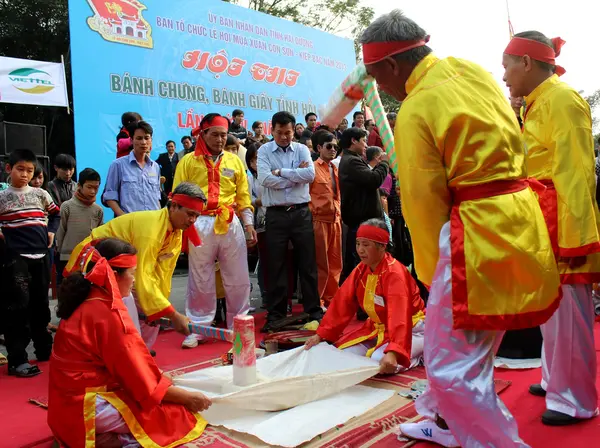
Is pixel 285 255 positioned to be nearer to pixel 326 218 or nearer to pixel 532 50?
→ pixel 326 218

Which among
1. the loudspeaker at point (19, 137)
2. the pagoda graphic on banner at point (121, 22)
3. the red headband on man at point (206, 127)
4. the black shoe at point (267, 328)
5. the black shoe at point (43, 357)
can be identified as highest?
the pagoda graphic on banner at point (121, 22)

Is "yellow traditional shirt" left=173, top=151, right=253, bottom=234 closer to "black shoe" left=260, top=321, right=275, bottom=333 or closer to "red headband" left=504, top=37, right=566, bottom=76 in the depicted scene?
"black shoe" left=260, top=321, right=275, bottom=333

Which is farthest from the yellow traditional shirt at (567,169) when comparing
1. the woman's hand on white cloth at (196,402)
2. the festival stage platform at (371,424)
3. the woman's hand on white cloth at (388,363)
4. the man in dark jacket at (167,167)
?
the man in dark jacket at (167,167)

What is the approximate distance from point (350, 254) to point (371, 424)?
2.85 metres

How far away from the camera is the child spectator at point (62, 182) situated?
5.53 meters

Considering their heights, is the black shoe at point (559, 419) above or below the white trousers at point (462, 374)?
below

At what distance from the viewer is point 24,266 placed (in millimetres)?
3691

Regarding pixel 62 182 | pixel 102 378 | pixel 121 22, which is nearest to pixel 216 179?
pixel 62 182

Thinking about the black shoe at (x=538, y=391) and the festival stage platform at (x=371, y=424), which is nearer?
the festival stage platform at (x=371, y=424)

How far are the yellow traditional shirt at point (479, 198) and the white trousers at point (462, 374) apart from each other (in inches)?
2.7

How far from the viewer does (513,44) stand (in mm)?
2582

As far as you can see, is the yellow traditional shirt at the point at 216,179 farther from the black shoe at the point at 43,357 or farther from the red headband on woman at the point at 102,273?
the red headband on woman at the point at 102,273

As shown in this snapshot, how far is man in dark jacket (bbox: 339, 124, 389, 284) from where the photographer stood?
476 centimetres

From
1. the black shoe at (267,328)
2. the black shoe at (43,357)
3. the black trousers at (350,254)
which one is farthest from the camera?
the black trousers at (350,254)
